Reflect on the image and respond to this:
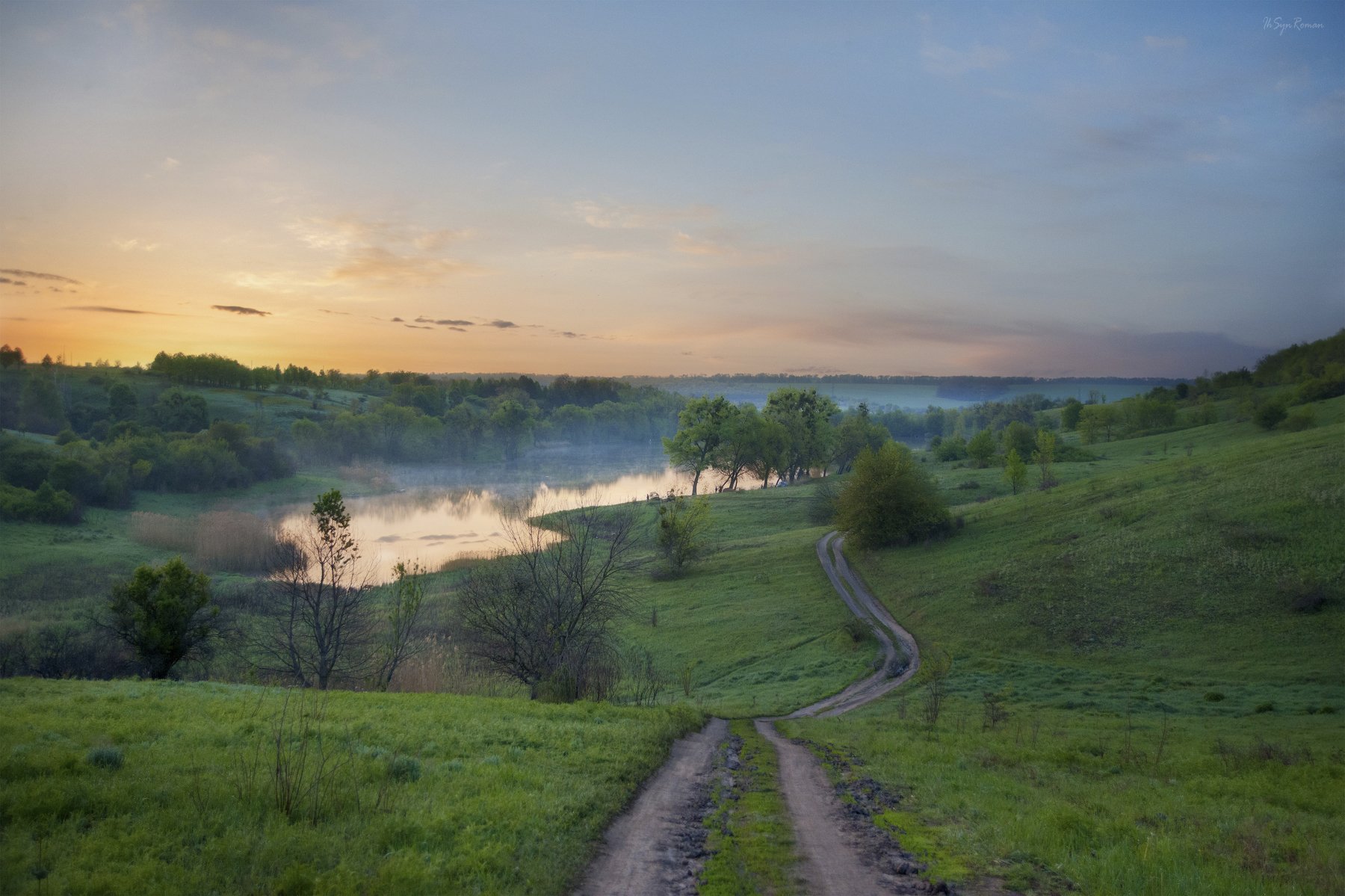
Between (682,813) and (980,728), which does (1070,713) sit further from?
(682,813)

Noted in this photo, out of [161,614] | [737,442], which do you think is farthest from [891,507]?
[161,614]

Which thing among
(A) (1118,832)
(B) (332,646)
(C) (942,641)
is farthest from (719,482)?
(A) (1118,832)

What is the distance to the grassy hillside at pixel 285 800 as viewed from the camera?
6980 mm

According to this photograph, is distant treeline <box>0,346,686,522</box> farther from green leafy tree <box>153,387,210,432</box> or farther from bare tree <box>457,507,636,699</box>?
bare tree <box>457,507,636,699</box>

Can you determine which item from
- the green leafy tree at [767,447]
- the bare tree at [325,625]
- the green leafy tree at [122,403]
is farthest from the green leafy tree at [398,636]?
the green leafy tree at [122,403]

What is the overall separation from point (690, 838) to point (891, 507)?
53424mm

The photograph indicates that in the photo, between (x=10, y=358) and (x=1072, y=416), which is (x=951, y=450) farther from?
(x=10, y=358)

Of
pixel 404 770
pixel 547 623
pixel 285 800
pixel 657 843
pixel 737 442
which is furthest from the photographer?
pixel 737 442

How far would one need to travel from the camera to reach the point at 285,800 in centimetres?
851

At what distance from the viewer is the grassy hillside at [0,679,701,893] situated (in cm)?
698

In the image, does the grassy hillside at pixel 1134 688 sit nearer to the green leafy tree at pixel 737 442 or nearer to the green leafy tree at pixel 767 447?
the green leafy tree at pixel 767 447

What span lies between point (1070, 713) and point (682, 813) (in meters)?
21.0

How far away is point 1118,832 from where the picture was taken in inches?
416

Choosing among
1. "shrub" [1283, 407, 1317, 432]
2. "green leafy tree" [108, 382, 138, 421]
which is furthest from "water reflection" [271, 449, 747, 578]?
"shrub" [1283, 407, 1317, 432]
